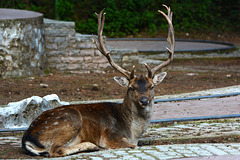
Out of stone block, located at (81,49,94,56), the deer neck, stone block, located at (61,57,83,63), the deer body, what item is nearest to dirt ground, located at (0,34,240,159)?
stone block, located at (61,57,83,63)

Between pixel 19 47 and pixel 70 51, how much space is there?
246 centimetres

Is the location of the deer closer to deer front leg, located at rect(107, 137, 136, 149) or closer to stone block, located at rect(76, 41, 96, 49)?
deer front leg, located at rect(107, 137, 136, 149)

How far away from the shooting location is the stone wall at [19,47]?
12.7m

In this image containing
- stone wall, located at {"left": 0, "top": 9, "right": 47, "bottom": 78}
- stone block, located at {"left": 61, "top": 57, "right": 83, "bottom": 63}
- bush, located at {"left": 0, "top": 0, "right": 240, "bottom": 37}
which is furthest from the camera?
bush, located at {"left": 0, "top": 0, "right": 240, "bottom": 37}

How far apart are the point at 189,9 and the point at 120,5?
3901 mm

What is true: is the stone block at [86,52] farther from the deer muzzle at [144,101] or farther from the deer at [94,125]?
the deer muzzle at [144,101]

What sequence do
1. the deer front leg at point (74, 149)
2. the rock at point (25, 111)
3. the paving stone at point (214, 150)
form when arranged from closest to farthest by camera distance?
the paving stone at point (214, 150), the deer front leg at point (74, 149), the rock at point (25, 111)

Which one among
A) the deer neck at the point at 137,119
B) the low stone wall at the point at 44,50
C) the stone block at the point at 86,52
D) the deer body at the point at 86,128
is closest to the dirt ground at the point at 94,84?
the low stone wall at the point at 44,50

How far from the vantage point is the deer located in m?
6.27

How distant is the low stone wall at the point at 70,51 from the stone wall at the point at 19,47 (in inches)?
45.2

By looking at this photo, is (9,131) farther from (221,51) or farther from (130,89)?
(221,51)

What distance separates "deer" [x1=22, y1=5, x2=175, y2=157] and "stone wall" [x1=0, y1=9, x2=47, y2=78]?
6.26m

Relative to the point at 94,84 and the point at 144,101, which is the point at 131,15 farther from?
the point at 144,101

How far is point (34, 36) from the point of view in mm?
13609
